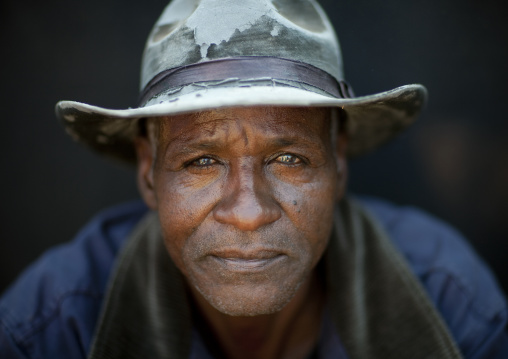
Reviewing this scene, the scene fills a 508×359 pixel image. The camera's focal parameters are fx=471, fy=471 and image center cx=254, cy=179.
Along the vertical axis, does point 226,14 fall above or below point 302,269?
above

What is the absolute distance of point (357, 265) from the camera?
2146 millimetres

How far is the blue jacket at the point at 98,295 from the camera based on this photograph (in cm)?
193

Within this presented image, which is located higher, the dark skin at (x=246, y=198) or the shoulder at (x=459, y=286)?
the dark skin at (x=246, y=198)

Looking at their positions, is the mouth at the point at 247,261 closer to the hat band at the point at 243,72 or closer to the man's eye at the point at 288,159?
the man's eye at the point at 288,159

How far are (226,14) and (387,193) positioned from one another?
6.64 ft

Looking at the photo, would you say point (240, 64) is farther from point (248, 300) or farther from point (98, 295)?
point (98, 295)

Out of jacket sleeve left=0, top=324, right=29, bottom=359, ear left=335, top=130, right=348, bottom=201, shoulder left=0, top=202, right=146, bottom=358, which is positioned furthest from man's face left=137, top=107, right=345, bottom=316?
jacket sleeve left=0, top=324, right=29, bottom=359

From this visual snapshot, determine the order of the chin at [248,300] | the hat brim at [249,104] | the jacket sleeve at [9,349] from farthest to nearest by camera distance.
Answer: the jacket sleeve at [9,349], the chin at [248,300], the hat brim at [249,104]

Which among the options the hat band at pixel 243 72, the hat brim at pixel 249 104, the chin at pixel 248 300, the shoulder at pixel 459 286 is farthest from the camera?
the shoulder at pixel 459 286

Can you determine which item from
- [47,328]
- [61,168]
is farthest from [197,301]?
[61,168]

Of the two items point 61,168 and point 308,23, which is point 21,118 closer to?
point 61,168

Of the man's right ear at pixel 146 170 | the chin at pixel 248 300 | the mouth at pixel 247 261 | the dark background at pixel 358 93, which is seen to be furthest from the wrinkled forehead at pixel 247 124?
the dark background at pixel 358 93

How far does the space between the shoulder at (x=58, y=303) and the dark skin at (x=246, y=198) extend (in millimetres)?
581

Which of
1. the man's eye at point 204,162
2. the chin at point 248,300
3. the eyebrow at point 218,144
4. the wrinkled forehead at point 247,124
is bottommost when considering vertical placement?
the chin at point 248,300
